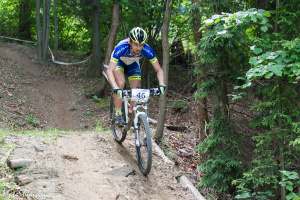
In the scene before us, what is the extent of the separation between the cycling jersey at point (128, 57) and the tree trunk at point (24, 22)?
68.7 feet

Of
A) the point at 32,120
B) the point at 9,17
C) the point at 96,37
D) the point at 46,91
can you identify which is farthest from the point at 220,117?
the point at 9,17

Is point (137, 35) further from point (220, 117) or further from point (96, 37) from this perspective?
point (96, 37)

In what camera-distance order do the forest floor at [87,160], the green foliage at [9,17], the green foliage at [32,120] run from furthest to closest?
the green foliage at [9,17]
the green foliage at [32,120]
the forest floor at [87,160]

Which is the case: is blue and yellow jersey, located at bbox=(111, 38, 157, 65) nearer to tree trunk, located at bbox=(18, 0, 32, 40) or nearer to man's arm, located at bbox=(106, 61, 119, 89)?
man's arm, located at bbox=(106, 61, 119, 89)

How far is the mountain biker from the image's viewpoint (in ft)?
23.6

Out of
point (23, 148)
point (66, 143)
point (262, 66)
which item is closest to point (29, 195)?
point (23, 148)

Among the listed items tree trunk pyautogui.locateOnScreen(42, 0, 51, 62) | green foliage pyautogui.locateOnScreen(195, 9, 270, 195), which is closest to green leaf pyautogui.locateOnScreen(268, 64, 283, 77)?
green foliage pyautogui.locateOnScreen(195, 9, 270, 195)

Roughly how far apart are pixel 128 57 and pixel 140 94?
102cm

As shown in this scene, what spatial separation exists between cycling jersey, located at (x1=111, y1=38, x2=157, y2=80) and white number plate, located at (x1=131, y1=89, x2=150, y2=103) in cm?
80

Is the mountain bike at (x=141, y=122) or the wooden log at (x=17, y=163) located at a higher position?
the mountain bike at (x=141, y=122)

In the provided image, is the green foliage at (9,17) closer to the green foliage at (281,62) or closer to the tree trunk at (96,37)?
the tree trunk at (96,37)

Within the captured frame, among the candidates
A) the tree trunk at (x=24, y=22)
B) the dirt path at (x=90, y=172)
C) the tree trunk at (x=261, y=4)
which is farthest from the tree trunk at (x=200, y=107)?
the tree trunk at (x=24, y=22)

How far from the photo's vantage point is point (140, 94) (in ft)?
23.2

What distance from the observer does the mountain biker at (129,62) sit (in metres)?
7.20
